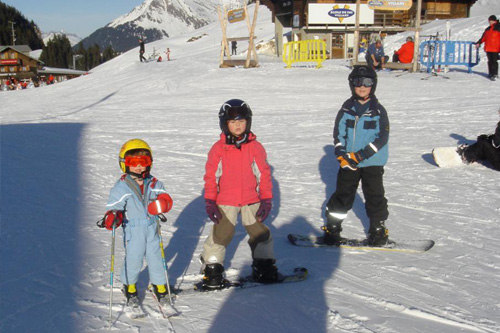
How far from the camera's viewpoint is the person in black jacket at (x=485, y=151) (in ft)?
23.9

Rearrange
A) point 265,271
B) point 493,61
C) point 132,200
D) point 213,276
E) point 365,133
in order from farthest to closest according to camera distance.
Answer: point 493,61 < point 365,133 < point 265,271 < point 213,276 < point 132,200

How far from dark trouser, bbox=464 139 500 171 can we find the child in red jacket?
4907 millimetres

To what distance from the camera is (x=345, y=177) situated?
15.3 feet

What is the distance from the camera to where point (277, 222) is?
5605mm

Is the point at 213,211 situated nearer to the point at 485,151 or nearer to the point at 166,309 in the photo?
the point at 166,309

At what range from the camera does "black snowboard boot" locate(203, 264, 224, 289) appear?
376 centimetres

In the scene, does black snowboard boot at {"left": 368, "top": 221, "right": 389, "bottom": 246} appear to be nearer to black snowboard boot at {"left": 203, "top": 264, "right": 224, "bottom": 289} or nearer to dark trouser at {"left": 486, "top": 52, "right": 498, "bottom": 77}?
black snowboard boot at {"left": 203, "top": 264, "right": 224, "bottom": 289}

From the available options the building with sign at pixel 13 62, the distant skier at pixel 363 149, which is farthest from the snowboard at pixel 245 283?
the building with sign at pixel 13 62

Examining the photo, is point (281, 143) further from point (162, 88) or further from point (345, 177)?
point (162, 88)

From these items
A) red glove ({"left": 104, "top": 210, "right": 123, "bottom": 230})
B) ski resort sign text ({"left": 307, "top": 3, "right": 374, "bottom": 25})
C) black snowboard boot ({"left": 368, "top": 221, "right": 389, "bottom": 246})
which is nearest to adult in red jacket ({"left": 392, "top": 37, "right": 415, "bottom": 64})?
ski resort sign text ({"left": 307, "top": 3, "right": 374, "bottom": 25})

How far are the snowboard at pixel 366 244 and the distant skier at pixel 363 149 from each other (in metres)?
0.07

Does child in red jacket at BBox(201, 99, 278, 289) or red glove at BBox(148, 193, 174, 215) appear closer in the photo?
red glove at BBox(148, 193, 174, 215)

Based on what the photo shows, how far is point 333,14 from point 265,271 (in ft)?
93.8

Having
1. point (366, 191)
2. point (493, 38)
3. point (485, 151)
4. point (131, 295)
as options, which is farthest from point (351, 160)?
point (493, 38)
